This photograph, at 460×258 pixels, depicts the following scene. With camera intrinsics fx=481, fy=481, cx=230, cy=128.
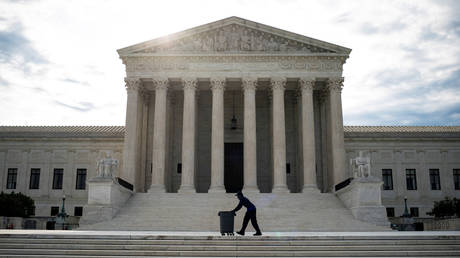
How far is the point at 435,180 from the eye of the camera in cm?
5094

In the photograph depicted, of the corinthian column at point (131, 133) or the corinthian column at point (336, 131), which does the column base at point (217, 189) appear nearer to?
the corinthian column at point (131, 133)

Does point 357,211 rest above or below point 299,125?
below

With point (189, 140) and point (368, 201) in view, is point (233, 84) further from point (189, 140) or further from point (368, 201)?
point (368, 201)

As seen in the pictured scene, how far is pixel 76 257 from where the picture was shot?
16938 millimetres

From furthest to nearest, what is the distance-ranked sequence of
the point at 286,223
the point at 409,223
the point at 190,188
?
the point at 190,188, the point at 409,223, the point at 286,223

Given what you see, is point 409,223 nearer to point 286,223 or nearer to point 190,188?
point 286,223

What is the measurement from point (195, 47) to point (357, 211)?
20252 mm

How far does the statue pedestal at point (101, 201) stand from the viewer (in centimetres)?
3256

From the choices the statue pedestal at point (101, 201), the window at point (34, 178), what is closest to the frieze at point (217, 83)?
the statue pedestal at point (101, 201)

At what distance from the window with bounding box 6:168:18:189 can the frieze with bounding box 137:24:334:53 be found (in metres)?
21.0

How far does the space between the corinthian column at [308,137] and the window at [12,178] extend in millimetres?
30951

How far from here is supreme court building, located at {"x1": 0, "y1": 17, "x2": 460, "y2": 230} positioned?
1654 inches

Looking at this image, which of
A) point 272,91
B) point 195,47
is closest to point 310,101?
point 272,91

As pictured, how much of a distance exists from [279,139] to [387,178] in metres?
15.9
